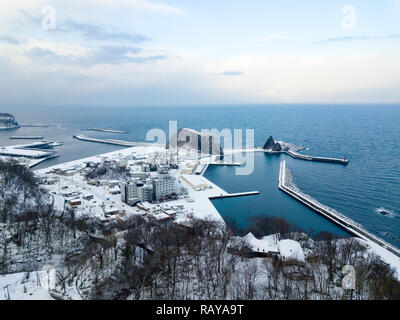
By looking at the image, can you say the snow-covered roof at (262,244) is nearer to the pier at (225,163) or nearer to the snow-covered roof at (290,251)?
the snow-covered roof at (290,251)

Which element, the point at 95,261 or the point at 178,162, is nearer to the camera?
the point at 95,261

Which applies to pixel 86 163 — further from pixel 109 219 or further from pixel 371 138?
pixel 371 138

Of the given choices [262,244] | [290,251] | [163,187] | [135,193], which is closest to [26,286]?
[262,244]

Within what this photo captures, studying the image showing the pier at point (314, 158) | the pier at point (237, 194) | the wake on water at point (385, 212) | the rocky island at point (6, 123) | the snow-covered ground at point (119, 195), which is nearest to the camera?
the wake on water at point (385, 212)

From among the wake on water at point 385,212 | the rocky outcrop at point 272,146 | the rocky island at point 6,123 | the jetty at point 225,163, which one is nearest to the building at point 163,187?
the jetty at point 225,163

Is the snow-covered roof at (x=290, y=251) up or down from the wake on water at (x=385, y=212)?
up
